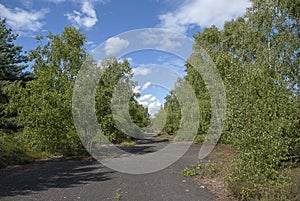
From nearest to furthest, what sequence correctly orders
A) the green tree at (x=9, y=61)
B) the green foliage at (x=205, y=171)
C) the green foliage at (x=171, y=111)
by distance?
the green foliage at (x=205, y=171) → the green tree at (x=9, y=61) → the green foliage at (x=171, y=111)

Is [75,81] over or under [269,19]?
under

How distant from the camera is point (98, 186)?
7.41m

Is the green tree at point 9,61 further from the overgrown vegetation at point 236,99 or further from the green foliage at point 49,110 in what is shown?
the green foliage at point 49,110

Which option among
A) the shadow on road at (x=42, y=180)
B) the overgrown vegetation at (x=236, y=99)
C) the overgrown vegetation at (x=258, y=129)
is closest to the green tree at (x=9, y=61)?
the overgrown vegetation at (x=236, y=99)

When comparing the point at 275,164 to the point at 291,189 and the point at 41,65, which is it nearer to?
the point at 291,189

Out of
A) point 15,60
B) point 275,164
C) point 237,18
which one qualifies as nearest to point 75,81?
point 275,164

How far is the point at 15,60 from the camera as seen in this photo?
23906mm

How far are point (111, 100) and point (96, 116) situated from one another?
5.96ft

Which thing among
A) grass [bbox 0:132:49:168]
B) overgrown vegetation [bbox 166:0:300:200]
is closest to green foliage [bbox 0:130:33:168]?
grass [bbox 0:132:49:168]

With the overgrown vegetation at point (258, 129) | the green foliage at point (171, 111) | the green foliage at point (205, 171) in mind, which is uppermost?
the green foliage at point (171, 111)

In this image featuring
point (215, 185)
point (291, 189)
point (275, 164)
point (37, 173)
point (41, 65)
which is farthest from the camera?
point (41, 65)

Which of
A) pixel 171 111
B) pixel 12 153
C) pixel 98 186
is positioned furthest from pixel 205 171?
pixel 171 111

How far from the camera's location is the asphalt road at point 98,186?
245 inches

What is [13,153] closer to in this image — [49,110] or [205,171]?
[49,110]
